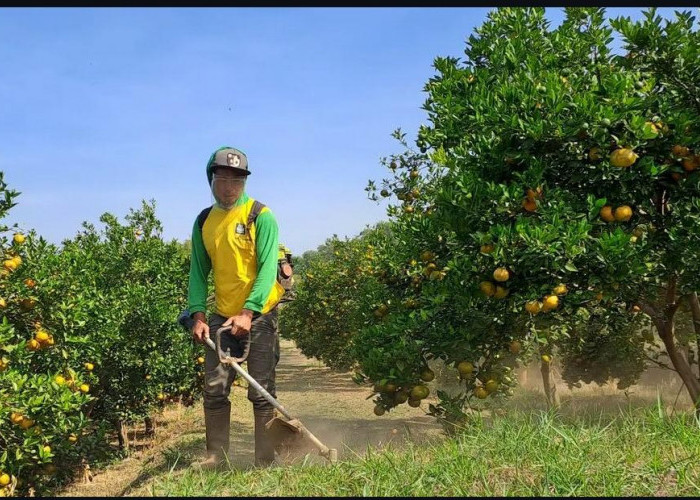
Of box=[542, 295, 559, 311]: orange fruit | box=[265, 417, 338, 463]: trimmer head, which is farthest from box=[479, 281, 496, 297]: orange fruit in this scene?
box=[265, 417, 338, 463]: trimmer head

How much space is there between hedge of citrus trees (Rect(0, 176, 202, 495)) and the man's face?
6.81 feet

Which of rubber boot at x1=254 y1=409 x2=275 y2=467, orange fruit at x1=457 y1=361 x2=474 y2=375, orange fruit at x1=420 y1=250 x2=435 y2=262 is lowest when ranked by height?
rubber boot at x1=254 y1=409 x2=275 y2=467

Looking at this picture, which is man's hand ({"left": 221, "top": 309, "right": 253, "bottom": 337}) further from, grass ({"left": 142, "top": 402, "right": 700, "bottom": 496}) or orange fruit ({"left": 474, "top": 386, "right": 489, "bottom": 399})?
orange fruit ({"left": 474, "top": 386, "right": 489, "bottom": 399})

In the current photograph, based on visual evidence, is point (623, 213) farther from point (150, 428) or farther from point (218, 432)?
point (150, 428)

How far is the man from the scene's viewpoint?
416 centimetres

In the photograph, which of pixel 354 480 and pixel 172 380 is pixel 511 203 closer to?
pixel 354 480

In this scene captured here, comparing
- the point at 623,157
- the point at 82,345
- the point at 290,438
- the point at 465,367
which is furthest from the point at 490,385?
the point at 82,345

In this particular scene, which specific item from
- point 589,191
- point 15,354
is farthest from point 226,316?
point 589,191

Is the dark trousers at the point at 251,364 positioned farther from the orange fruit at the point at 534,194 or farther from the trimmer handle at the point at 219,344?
the orange fruit at the point at 534,194

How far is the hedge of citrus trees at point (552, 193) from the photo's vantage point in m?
3.93

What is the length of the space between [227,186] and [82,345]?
3.51 metres

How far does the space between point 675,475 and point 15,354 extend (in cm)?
490

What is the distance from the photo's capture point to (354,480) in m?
3.22

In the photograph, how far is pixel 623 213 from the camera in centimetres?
402
